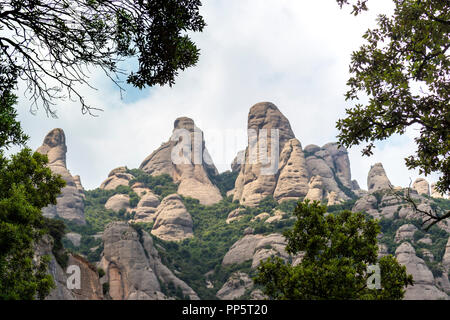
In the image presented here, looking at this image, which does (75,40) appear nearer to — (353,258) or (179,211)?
(353,258)

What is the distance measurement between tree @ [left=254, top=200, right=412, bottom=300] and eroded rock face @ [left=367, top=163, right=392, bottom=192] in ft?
392

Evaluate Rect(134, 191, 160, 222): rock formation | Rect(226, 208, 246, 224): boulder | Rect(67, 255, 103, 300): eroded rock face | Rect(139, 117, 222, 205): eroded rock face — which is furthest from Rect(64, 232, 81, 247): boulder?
Rect(139, 117, 222, 205): eroded rock face

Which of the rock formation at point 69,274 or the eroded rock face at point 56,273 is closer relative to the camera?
the eroded rock face at point 56,273

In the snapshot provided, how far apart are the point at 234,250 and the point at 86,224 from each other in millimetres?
42857

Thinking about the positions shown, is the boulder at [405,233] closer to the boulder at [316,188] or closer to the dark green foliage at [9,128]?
the boulder at [316,188]

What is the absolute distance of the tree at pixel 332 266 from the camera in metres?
13.9

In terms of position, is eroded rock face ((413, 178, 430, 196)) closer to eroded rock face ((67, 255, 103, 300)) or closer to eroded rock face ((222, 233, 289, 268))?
eroded rock face ((222, 233, 289, 268))

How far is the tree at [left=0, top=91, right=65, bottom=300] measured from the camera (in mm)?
11625

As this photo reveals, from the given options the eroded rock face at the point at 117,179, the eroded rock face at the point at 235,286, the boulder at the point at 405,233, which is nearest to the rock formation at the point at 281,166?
the boulder at the point at 405,233

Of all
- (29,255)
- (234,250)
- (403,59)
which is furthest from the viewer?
(234,250)

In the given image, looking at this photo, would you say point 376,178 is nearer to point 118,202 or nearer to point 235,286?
point 235,286

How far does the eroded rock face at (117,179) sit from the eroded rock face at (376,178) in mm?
81404

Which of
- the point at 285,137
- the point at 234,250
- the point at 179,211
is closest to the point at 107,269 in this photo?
the point at 234,250

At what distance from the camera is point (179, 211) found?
115250 millimetres
